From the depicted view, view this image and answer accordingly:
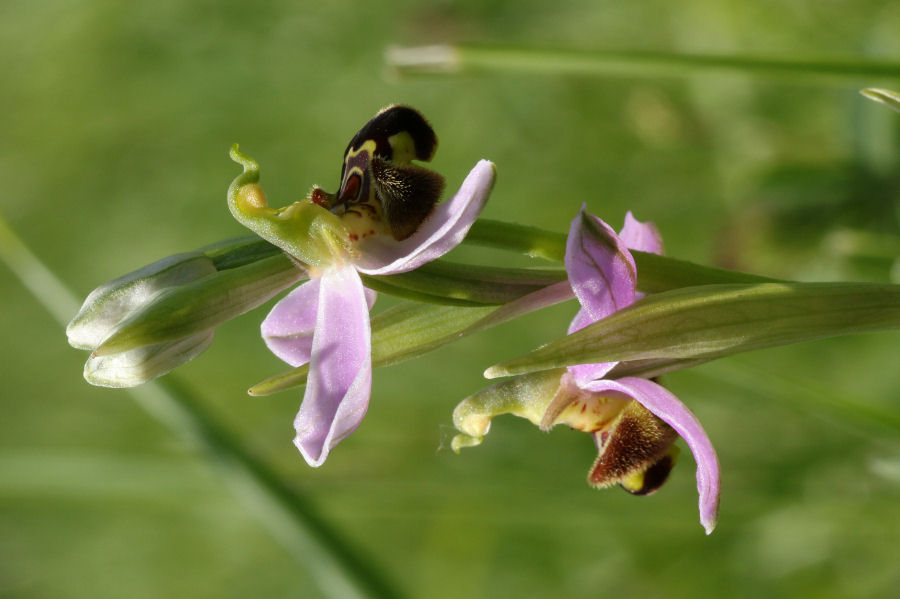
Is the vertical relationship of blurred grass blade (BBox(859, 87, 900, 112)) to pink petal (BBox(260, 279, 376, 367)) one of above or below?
below

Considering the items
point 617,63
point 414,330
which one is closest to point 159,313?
point 414,330

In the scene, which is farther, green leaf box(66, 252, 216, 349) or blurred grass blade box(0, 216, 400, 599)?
blurred grass blade box(0, 216, 400, 599)

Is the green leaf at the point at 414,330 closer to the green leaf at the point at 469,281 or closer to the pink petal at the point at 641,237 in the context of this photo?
the green leaf at the point at 469,281

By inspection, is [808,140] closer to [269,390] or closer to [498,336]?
[498,336]

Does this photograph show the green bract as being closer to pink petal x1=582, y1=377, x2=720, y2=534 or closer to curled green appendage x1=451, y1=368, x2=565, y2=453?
curled green appendage x1=451, y1=368, x2=565, y2=453

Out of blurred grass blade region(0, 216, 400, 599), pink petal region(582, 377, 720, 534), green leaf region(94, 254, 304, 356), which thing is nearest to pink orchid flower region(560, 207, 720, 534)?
pink petal region(582, 377, 720, 534)

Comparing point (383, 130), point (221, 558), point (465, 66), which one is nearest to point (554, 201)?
point (465, 66)
